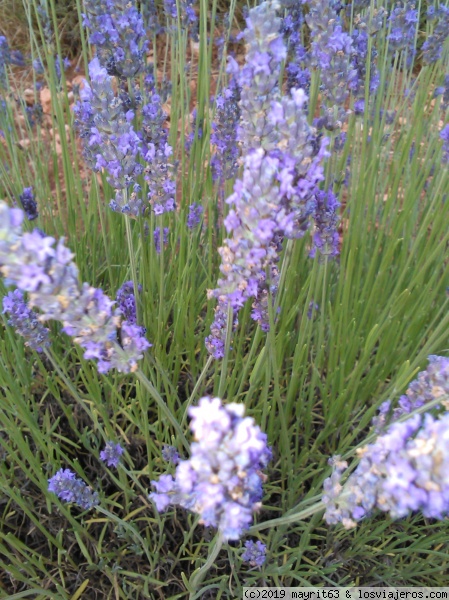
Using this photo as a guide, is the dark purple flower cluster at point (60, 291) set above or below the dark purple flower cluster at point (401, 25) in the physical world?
below

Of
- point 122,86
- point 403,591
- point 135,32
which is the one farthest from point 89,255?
point 403,591

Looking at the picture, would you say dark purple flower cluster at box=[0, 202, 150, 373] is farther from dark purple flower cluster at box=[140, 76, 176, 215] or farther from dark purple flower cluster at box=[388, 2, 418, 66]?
dark purple flower cluster at box=[388, 2, 418, 66]

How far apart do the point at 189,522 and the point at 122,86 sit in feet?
4.05

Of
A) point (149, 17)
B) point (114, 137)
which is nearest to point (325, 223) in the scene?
point (114, 137)

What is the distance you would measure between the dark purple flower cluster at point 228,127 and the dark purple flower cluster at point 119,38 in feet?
0.78

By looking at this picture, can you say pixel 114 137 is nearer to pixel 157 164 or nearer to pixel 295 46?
pixel 157 164

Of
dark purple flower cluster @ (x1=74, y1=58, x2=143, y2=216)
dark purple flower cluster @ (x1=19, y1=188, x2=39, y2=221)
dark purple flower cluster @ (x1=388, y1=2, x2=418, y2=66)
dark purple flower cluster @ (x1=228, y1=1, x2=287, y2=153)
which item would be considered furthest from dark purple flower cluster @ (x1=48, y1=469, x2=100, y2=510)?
dark purple flower cluster @ (x1=388, y1=2, x2=418, y2=66)

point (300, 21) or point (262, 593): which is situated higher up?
point (300, 21)

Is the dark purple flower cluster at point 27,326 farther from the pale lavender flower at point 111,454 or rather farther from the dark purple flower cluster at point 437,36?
the dark purple flower cluster at point 437,36

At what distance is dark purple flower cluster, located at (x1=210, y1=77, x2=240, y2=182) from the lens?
1.32 metres

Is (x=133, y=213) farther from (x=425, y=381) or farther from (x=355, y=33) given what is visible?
(x=355, y=33)

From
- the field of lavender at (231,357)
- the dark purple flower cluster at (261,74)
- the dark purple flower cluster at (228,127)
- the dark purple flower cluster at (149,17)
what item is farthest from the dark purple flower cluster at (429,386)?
the dark purple flower cluster at (149,17)

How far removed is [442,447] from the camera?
548mm

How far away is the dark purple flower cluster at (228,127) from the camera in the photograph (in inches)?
51.9
